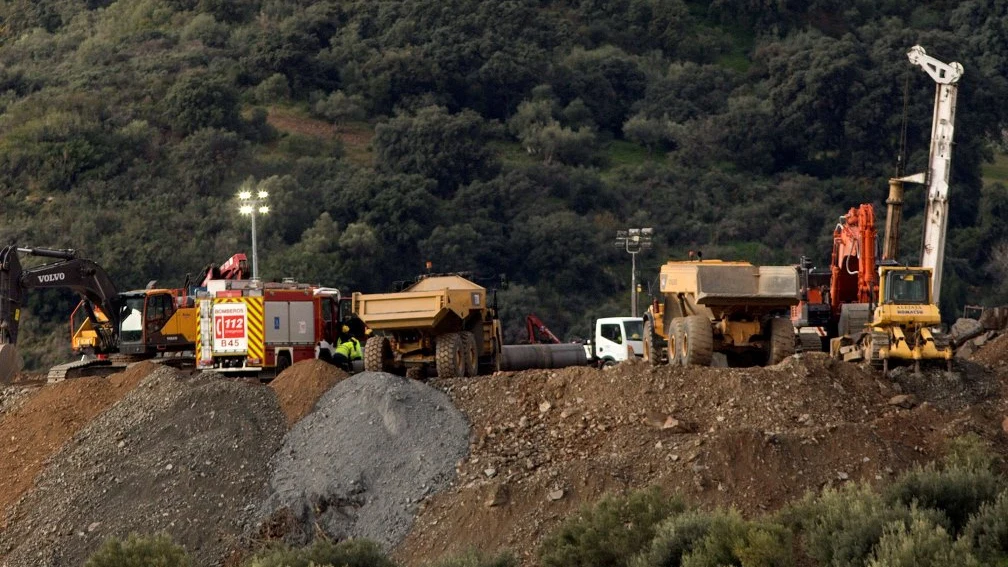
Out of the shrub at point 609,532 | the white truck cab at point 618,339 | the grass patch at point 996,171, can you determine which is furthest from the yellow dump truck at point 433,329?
the grass patch at point 996,171

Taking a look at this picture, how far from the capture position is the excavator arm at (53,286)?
3553 centimetres

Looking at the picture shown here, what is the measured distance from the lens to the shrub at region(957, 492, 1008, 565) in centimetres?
1631

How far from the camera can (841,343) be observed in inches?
1203

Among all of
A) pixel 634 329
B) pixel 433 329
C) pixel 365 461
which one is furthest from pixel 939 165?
pixel 365 461

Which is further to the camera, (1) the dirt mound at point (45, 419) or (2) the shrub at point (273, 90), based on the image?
(2) the shrub at point (273, 90)

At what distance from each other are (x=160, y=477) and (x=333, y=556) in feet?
19.0

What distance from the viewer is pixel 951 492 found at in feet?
60.6

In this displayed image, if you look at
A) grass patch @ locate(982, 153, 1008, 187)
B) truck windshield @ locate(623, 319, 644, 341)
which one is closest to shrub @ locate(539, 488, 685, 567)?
truck windshield @ locate(623, 319, 644, 341)

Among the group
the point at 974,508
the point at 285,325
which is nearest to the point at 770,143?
the point at 285,325

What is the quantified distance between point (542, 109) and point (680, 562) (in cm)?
7070

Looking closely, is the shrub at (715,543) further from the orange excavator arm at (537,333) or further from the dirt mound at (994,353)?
the orange excavator arm at (537,333)

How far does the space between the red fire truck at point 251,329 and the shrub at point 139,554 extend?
12.1 metres

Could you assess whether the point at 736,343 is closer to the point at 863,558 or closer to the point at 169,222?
the point at 863,558

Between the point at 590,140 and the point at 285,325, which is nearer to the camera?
the point at 285,325
